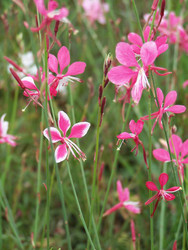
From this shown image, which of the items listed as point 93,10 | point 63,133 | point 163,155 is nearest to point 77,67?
point 63,133

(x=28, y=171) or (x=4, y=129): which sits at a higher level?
(x=4, y=129)

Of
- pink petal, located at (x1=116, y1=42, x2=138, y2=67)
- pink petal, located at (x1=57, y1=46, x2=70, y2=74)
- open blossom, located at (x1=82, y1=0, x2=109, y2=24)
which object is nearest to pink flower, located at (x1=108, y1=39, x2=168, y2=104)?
pink petal, located at (x1=116, y1=42, x2=138, y2=67)

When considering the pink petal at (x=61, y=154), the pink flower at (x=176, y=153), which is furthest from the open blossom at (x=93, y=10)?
the pink petal at (x=61, y=154)

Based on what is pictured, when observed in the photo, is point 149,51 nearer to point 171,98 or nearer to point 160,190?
point 171,98

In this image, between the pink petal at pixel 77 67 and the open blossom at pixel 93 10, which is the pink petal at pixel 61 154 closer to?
the pink petal at pixel 77 67

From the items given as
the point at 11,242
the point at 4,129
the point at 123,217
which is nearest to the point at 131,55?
the point at 4,129

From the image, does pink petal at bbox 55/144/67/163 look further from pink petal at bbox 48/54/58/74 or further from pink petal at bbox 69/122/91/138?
pink petal at bbox 48/54/58/74

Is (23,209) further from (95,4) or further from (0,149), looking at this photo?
(95,4)
